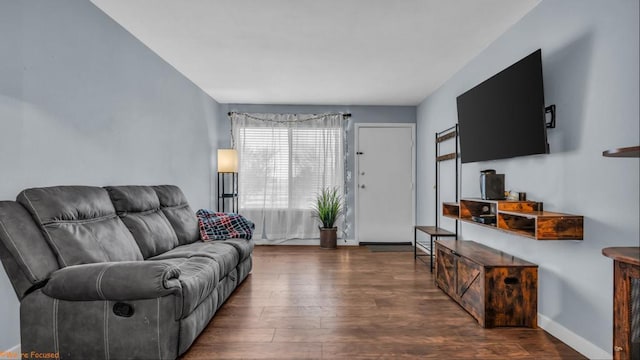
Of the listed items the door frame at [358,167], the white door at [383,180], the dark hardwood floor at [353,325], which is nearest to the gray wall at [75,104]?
the dark hardwood floor at [353,325]

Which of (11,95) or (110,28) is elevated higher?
(110,28)

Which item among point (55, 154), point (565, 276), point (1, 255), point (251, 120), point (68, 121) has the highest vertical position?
point (251, 120)

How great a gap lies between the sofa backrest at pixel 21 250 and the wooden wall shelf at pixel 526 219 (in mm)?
2906

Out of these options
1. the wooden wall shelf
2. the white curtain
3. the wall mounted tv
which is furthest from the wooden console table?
the white curtain

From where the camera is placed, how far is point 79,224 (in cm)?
214

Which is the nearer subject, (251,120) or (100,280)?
(100,280)

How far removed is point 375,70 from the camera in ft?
13.3

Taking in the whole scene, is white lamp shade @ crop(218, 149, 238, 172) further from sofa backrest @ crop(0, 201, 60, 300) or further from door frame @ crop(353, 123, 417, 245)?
sofa backrest @ crop(0, 201, 60, 300)

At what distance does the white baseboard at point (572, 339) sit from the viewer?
2018 mm

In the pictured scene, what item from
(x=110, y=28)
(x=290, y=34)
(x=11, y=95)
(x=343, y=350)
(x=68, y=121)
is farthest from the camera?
(x=290, y=34)

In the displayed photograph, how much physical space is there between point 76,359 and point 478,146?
3.43m

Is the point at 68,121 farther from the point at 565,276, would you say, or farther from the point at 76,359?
the point at 565,276

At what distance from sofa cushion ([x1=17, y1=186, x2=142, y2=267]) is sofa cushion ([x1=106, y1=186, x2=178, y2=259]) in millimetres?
151

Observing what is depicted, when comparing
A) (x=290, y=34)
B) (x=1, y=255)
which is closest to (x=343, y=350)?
(x=1, y=255)
